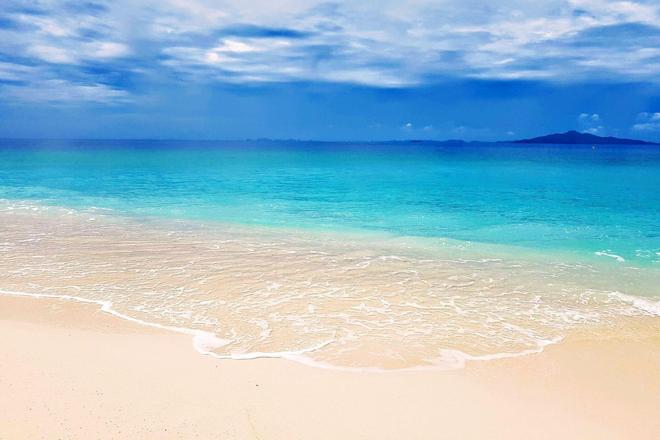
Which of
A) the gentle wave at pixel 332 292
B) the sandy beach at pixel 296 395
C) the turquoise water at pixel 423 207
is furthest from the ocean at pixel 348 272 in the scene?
the sandy beach at pixel 296 395

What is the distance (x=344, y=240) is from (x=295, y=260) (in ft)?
11.2

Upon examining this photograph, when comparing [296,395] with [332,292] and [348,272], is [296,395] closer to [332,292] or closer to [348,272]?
[332,292]

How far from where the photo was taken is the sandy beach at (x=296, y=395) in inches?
215

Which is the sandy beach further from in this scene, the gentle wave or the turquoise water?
the turquoise water

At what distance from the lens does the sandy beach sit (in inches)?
215

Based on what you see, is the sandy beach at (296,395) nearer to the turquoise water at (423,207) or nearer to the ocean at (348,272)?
the ocean at (348,272)

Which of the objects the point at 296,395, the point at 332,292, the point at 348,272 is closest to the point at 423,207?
the point at 348,272

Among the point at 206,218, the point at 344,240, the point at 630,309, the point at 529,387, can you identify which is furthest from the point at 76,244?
the point at 630,309

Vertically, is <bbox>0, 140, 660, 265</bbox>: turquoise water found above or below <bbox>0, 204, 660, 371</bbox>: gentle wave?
above

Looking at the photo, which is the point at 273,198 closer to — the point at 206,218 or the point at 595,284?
the point at 206,218

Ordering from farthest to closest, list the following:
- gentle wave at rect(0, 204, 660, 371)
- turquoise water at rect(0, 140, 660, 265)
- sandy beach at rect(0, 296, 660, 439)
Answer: turquoise water at rect(0, 140, 660, 265), gentle wave at rect(0, 204, 660, 371), sandy beach at rect(0, 296, 660, 439)

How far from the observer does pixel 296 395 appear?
619 centimetres

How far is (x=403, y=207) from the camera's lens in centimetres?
2533

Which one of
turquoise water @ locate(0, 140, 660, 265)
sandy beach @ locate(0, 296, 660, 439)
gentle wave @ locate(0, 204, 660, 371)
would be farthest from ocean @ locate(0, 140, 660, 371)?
sandy beach @ locate(0, 296, 660, 439)
